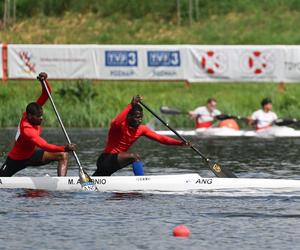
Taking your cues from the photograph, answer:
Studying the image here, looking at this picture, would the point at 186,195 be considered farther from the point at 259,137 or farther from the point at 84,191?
the point at 259,137

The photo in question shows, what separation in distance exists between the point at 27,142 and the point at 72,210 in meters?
3.08

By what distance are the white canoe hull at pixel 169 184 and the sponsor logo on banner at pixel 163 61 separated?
23.3 metres

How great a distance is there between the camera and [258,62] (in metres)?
50.2

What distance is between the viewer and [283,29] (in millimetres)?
66562

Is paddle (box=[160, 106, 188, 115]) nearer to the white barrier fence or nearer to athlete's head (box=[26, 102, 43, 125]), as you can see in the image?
the white barrier fence

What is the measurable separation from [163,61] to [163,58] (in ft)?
0.48

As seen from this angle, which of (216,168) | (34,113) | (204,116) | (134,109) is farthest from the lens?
(204,116)

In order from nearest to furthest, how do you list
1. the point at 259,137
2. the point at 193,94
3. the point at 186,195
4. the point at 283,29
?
the point at 186,195
the point at 259,137
the point at 193,94
the point at 283,29

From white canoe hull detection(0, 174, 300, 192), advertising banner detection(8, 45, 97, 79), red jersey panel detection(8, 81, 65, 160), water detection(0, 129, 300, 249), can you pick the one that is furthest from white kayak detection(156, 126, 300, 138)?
red jersey panel detection(8, 81, 65, 160)

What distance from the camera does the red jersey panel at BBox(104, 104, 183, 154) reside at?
1093 inches

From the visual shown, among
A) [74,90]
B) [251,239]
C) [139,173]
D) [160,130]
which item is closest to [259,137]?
[160,130]

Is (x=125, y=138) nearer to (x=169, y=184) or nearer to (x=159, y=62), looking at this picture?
(x=169, y=184)

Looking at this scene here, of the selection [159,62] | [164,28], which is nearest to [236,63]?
[159,62]

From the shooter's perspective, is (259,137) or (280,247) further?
(259,137)
